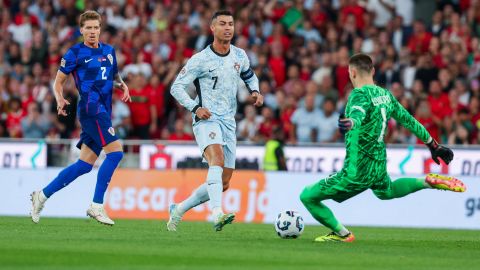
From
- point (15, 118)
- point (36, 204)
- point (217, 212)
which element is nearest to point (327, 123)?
point (15, 118)

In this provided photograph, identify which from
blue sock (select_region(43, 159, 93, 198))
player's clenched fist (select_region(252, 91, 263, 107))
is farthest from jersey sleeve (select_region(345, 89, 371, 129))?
blue sock (select_region(43, 159, 93, 198))

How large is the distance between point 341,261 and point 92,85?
521 cm

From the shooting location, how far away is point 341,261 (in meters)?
10.7

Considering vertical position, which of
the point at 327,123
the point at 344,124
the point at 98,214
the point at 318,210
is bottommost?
the point at 98,214

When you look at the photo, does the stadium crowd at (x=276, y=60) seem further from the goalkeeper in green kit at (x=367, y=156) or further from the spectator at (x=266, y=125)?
the goalkeeper in green kit at (x=367, y=156)

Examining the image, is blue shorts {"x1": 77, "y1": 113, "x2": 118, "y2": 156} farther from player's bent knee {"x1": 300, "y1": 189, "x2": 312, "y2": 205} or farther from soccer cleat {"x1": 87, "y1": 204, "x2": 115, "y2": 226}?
player's bent knee {"x1": 300, "y1": 189, "x2": 312, "y2": 205}

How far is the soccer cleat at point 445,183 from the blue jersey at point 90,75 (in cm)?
447

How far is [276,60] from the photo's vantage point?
25719mm

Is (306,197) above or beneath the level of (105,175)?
beneath

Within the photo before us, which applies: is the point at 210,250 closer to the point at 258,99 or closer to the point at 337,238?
the point at 337,238

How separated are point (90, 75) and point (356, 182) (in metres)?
4.00

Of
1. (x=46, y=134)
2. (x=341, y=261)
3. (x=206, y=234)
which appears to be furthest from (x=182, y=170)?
(x=341, y=261)

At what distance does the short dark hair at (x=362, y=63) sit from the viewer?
1264cm

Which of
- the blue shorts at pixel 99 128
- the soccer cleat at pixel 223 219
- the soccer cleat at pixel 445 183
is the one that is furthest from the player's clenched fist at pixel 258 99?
the soccer cleat at pixel 445 183
